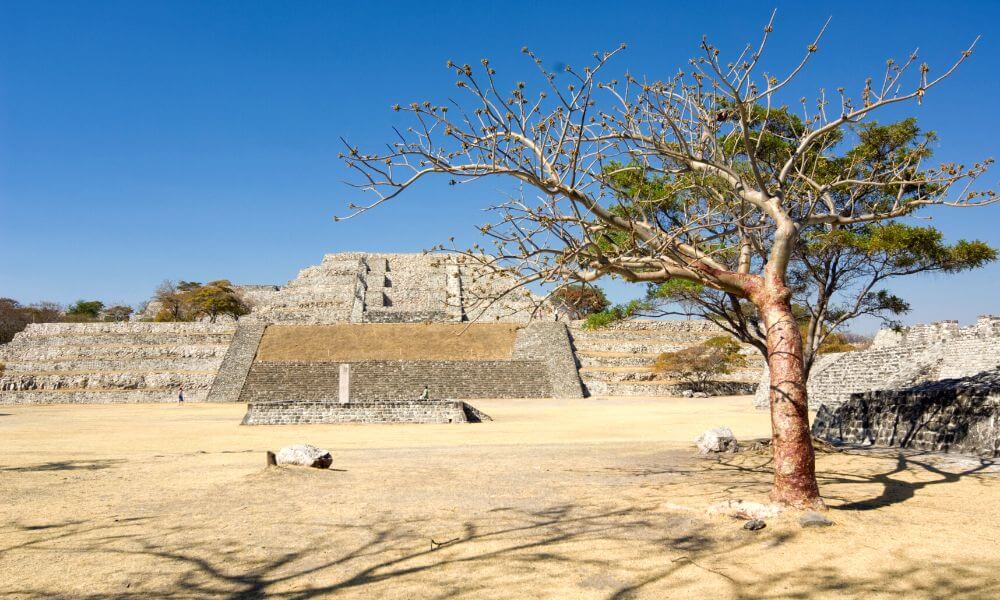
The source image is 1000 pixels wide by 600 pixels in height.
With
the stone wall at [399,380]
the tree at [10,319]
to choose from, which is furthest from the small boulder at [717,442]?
the tree at [10,319]

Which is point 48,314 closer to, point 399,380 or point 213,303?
point 213,303

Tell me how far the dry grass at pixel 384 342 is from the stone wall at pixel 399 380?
2030 mm

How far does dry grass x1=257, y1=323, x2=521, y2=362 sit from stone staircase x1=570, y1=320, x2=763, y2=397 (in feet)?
15.4

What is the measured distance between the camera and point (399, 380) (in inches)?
1230

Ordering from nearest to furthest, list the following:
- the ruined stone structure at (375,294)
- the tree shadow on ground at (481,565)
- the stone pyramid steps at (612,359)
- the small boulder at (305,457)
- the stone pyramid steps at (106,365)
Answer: the tree shadow on ground at (481,565) → the small boulder at (305,457) → the stone pyramid steps at (106,365) → the stone pyramid steps at (612,359) → the ruined stone structure at (375,294)

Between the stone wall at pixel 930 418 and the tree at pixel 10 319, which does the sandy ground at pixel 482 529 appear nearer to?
the stone wall at pixel 930 418

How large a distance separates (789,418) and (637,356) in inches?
1277

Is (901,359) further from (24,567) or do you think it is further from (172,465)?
(24,567)

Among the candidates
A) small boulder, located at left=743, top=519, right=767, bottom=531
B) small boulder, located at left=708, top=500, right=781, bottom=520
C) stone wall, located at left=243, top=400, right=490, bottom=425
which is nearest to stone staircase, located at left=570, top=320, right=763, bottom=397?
stone wall, located at left=243, top=400, right=490, bottom=425

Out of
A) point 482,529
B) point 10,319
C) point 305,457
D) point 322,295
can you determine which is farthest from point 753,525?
point 10,319

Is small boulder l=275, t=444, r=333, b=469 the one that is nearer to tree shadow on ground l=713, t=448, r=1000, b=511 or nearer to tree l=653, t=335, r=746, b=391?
tree shadow on ground l=713, t=448, r=1000, b=511

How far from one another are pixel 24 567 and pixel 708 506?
5.28 meters

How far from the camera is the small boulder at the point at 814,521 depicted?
5281 mm

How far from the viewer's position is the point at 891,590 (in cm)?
395
